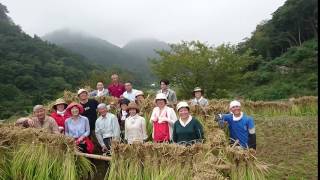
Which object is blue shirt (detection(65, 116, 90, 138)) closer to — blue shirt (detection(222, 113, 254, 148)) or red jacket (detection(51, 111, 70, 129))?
red jacket (detection(51, 111, 70, 129))

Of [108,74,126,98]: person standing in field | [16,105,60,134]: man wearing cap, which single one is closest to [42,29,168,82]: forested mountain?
[108,74,126,98]: person standing in field

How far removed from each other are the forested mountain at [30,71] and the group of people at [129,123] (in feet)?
104

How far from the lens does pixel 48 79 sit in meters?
50.8

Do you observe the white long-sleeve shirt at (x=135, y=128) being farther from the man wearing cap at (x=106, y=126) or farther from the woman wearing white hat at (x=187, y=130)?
the woman wearing white hat at (x=187, y=130)

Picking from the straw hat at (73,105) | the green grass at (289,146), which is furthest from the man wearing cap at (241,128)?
the straw hat at (73,105)

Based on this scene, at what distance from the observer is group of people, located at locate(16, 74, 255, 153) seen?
677 centimetres

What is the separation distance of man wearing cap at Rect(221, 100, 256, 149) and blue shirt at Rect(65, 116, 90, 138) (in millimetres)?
2616

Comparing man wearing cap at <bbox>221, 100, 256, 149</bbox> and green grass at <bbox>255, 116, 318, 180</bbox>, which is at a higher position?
man wearing cap at <bbox>221, 100, 256, 149</bbox>

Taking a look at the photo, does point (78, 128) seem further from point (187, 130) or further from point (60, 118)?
point (187, 130)

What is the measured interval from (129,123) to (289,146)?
4.83m

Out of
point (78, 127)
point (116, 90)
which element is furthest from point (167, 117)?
point (116, 90)

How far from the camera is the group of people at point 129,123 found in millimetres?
6773

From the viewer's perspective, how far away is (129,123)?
7656mm

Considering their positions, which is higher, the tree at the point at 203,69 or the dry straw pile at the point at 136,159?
the tree at the point at 203,69
